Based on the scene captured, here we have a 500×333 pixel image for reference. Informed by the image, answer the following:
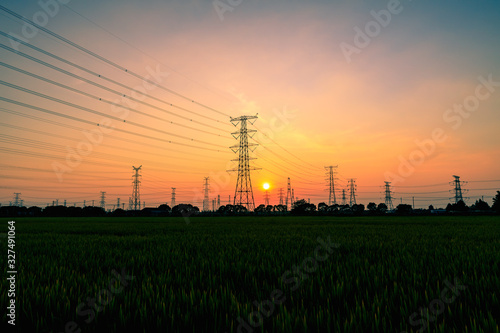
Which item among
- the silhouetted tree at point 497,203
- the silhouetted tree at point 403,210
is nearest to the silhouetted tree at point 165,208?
the silhouetted tree at point 403,210

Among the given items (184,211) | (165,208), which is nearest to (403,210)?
(184,211)

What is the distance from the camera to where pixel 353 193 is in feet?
364

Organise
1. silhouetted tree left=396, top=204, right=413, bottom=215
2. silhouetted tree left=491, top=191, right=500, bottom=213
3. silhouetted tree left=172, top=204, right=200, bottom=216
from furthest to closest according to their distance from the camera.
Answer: silhouetted tree left=172, top=204, right=200, bottom=216
silhouetted tree left=396, top=204, right=413, bottom=215
silhouetted tree left=491, top=191, right=500, bottom=213

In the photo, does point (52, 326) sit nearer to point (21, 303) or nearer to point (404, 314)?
point (21, 303)

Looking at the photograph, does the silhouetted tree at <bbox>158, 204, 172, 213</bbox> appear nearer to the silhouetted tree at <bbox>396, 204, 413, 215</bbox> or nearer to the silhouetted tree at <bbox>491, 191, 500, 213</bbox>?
the silhouetted tree at <bbox>396, 204, 413, 215</bbox>

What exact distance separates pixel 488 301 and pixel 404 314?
127 cm

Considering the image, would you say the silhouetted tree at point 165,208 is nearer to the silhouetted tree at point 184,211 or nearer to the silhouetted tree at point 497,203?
the silhouetted tree at point 184,211

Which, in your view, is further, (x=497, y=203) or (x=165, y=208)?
(x=165, y=208)

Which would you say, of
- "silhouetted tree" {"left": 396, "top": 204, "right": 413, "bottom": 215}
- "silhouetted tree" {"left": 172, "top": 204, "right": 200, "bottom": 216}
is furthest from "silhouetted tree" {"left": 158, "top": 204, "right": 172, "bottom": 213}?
"silhouetted tree" {"left": 396, "top": 204, "right": 413, "bottom": 215}

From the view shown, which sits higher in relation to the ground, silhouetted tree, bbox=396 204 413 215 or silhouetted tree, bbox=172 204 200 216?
silhouetted tree, bbox=172 204 200 216

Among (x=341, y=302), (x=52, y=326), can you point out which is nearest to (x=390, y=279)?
(x=341, y=302)

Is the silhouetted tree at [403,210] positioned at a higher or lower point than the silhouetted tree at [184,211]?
lower

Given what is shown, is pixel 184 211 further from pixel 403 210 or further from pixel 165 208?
pixel 403 210

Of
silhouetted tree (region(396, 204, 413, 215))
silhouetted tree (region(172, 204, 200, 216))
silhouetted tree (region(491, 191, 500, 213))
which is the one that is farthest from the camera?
silhouetted tree (region(172, 204, 200, 216))
